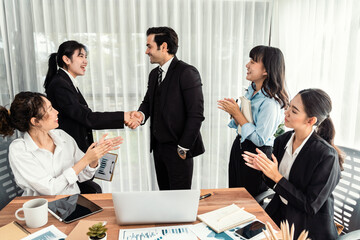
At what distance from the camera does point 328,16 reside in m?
2.16

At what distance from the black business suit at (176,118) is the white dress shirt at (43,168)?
68cm

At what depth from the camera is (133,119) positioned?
91.9 inches

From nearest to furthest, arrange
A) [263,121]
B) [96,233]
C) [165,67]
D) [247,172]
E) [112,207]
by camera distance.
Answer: [96,233] < [112,207] < [263,121] < [247,172] < [165,67]

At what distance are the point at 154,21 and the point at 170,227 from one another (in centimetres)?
221

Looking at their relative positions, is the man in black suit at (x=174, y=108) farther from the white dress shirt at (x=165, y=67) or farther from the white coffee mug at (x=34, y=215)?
the white coffee mug at (x=34, y=215)

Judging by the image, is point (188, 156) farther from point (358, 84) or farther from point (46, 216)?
point (358, 84)

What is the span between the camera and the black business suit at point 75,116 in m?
2.01

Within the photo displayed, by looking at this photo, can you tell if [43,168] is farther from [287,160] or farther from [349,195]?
[349,195]

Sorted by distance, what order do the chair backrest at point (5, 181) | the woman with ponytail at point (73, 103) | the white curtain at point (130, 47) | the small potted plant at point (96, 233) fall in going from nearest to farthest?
the small potted plant at point (96, 233) < the chair backrest at point (5, 181) < the woman with ponytail at point (73, 103) < the white curtain at point (130, 47)

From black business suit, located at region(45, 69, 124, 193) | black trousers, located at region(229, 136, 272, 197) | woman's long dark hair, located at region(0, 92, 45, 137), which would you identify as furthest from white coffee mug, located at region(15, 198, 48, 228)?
black trousers, located at region(229, 136, 272, 197)

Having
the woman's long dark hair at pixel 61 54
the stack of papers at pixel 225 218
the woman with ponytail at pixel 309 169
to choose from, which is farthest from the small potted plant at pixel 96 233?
the woman's long dark hair at pixel 61 54

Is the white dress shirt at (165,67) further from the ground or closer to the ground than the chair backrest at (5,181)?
further from the ground

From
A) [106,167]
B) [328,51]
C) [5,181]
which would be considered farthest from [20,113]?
[328,51]

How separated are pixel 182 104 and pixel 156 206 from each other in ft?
3.79
